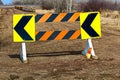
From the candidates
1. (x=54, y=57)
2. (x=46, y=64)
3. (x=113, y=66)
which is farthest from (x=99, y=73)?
(x=54, y=57)

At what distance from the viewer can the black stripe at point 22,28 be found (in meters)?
11.1

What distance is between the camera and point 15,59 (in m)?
11.8

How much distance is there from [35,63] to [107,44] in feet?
13.8

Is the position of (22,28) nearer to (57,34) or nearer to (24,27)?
(24,27)

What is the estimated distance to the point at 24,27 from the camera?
1112cm

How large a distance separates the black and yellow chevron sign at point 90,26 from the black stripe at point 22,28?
1.45 m

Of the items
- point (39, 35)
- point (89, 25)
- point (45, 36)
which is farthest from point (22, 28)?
point (89, 25)

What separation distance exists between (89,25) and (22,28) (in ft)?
6.00

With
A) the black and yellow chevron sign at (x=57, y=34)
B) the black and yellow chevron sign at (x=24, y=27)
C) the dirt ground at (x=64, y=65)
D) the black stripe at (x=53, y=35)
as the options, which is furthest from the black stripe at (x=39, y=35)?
the dirt ground at (x=64, y=65)

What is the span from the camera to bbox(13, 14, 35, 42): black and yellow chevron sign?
11086mm

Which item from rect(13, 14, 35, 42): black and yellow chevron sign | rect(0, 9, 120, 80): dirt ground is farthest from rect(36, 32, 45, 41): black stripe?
rect(0, 9, 120, 80): dirt ground

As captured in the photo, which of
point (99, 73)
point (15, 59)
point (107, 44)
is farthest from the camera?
point (107, 44)

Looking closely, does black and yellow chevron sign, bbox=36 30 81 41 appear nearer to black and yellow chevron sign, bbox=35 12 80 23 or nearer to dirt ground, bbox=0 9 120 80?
black and yellow chevron sign, bbox=35 12 80 23

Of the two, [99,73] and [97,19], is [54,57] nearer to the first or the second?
[97,19]
